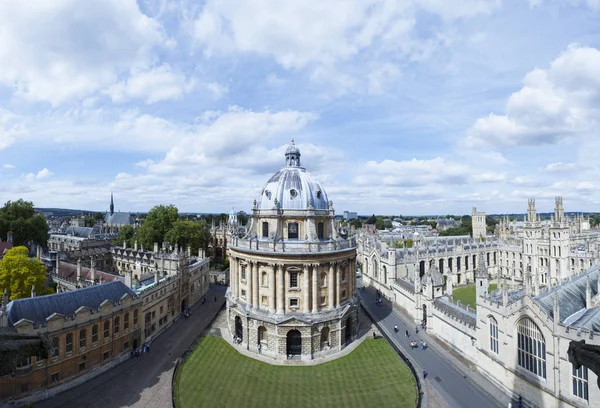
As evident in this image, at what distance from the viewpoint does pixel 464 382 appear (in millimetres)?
29969

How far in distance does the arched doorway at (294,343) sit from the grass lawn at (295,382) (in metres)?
2.74

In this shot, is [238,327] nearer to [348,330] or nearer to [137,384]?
[137,384]

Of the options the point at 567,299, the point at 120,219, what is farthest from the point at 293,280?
the point at 120,219

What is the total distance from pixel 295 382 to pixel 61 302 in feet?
70.7

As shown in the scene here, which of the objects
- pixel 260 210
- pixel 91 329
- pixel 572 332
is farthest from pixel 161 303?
pixel 572 332

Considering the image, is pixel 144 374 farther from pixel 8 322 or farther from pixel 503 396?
pixel 503 396

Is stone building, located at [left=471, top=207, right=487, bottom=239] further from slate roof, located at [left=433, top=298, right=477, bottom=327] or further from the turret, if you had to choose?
the turret

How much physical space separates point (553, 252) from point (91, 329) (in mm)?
72971

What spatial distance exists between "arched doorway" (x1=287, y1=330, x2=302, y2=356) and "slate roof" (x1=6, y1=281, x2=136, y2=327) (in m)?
17.0

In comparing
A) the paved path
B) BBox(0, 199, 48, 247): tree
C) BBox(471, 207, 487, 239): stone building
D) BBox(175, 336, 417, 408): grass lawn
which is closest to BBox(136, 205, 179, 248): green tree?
BBox(0, 199, 48, 247): tree

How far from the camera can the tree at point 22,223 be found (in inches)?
2655

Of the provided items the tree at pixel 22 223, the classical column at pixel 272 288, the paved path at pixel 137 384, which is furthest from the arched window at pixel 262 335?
the tree at pixel 22 223

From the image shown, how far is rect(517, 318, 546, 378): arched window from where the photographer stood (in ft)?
84.3

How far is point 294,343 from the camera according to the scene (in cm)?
3678
